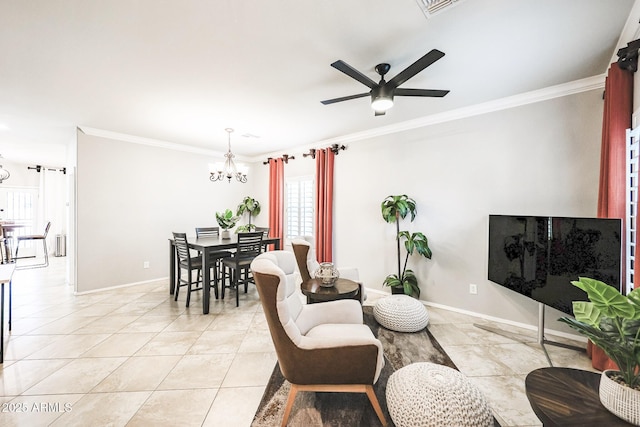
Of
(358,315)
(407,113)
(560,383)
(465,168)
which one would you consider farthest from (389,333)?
(407,113)

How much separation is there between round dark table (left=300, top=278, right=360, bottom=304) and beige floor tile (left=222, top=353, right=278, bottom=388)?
659mm

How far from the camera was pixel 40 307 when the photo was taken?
352 centimetres

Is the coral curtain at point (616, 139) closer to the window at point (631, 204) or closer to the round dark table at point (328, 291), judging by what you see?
the window at point (631, 204)

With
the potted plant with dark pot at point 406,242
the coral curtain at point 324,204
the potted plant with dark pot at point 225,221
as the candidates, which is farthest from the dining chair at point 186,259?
the potted plant with dark pot at point 406,242

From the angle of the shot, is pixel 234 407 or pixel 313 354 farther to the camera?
pixel 234 407

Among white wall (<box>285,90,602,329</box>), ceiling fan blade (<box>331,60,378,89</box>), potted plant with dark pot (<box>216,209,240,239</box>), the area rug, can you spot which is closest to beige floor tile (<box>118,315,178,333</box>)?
potted plant with dark pot (<box>216,209,240,239</box>)

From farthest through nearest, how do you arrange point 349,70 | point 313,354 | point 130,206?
point 130,206 → point 349,70 → point 313,354

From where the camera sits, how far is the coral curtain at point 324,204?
4.71 meters

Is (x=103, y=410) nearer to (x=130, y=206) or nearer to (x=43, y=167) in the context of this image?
(x=130, y=206)

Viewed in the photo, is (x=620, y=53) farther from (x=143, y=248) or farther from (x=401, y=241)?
(x=143, y=248)

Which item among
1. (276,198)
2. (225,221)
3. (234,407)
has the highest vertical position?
(276,198)

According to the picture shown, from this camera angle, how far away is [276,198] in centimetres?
570

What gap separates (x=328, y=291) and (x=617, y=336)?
188 cm

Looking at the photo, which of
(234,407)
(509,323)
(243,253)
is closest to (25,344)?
(243,253)
